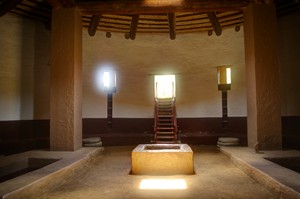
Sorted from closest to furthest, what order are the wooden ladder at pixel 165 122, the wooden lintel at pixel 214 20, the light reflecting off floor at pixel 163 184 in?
the light reflecting off floor at pixel 163 184 → the wooden lintel at pixel 214 20 → the wooden ladder at pixel 165 122

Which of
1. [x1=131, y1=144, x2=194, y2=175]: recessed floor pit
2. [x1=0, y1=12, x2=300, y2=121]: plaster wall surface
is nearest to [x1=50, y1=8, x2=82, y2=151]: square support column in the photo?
[x1=131, y1=144, x2=194, y2=175]: recessed floor pit

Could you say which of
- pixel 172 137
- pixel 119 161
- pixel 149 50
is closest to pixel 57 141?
pixel 119 161

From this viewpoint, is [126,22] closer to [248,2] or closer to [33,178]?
[248,2]

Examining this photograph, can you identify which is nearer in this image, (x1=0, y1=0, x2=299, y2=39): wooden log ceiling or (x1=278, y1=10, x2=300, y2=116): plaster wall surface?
(x1=0, y1=0, x2=299, y2=39): wooden log ceiling

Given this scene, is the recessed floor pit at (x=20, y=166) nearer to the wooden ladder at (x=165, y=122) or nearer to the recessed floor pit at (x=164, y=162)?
the recessed floor pit at (x=164, y=162)

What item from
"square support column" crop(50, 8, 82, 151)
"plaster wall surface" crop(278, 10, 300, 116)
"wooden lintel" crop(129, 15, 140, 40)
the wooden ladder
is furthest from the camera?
the wooden ladder

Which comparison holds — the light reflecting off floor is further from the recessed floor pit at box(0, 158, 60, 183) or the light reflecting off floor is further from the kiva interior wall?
the kiva interior wall

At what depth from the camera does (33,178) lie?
5.01 metres

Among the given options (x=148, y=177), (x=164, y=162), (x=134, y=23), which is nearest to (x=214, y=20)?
(x=134, y=23)

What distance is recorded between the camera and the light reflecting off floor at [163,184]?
5318 mm

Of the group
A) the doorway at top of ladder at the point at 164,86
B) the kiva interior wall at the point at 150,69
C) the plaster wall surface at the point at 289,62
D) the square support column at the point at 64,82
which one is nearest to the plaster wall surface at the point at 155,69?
the kiva interior wall at the point at 150,69

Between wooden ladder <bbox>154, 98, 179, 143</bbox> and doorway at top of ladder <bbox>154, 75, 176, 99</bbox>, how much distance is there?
0.85m

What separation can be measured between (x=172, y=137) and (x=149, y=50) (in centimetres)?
493

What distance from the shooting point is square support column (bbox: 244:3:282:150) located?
8.17 metres
